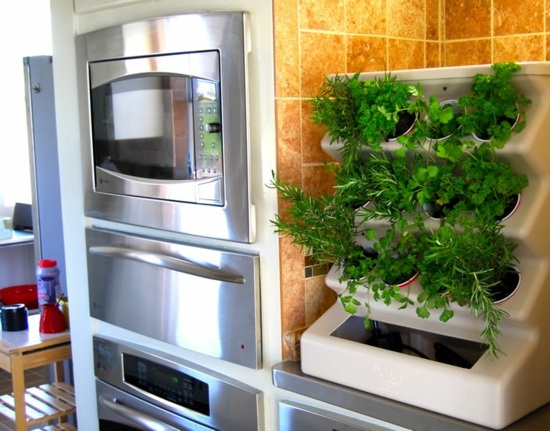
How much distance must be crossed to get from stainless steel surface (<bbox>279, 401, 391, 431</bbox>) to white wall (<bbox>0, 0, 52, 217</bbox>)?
190 inches

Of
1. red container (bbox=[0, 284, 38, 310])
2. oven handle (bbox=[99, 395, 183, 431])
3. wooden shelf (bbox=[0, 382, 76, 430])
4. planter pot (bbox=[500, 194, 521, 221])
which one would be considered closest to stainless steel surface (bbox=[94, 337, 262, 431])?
oven handle (bbox=[99, 395, 183, 431])

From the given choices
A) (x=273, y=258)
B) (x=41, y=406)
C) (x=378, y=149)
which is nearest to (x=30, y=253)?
(x=41, y=406)

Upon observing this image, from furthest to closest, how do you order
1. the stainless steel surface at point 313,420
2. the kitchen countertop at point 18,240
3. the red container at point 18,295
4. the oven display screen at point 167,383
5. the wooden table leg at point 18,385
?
the kitchen countertop at point 18,240
the red container at point 18,295
the wooden table leg at point 18,385
the oven display screen at point 167,383
the stainless steel surface at point 313,420

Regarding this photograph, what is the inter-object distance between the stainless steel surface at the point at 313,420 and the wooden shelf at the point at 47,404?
4.62 ft

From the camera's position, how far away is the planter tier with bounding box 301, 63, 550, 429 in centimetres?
140

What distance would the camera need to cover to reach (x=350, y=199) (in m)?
1.62

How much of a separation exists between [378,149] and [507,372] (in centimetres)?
48

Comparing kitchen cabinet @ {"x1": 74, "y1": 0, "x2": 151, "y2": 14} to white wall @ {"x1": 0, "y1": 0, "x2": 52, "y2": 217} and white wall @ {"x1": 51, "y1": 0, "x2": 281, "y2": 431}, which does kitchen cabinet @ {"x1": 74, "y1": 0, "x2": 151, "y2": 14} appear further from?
white wall @ {"x1": 0, "y1": 0, "x2": 52, "y2": 217}

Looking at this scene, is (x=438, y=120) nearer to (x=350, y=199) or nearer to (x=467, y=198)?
(x=467, y=198)

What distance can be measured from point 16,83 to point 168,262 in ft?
15.1

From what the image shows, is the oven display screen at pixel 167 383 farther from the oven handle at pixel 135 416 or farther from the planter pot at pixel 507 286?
the planter pot at pixel 507 286

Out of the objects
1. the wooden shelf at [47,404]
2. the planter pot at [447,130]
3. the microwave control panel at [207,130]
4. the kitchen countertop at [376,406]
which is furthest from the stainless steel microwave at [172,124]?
the wooden shelf at [47,404]

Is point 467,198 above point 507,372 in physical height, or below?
above

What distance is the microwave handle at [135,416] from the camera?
220 centimetres
